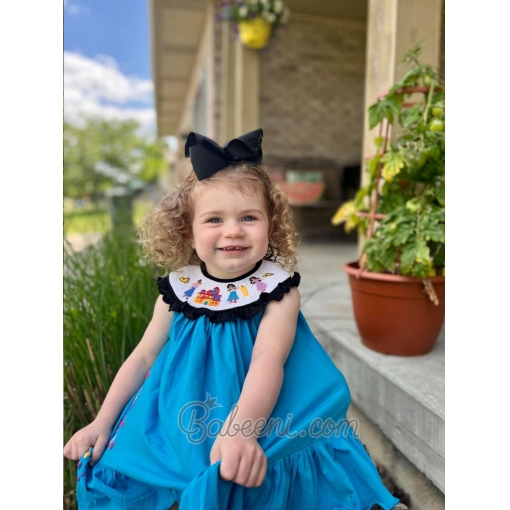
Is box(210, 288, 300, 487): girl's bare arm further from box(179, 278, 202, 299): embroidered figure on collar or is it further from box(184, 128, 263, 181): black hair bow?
box(184, 128, 263, 181): black hair bow

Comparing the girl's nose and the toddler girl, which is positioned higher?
the girl's nose

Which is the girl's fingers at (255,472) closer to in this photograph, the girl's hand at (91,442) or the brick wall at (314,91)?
the girl's hand at (91,442)

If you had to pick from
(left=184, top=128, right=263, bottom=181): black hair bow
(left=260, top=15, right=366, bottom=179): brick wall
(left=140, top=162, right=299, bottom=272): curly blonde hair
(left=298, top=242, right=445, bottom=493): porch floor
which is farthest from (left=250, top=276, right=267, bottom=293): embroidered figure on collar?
(left=260, top=15, right=366, bottom=179): brick wall

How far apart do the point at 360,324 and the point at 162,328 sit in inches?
35.3

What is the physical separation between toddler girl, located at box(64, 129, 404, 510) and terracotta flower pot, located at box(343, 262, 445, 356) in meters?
0.61

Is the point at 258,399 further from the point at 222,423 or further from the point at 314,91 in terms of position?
the point at 314,91

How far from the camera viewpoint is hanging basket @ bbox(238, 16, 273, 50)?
14.9 ft

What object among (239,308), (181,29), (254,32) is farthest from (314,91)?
(239,308)

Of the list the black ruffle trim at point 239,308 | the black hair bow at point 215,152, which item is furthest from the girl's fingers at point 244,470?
the black hair bow at point 215,152

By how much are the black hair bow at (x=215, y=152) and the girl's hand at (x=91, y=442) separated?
59 centimetres

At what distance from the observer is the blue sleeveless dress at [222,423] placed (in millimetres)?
817

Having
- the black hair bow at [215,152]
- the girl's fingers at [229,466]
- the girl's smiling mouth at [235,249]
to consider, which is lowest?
the girl's fingers at [229,466]
